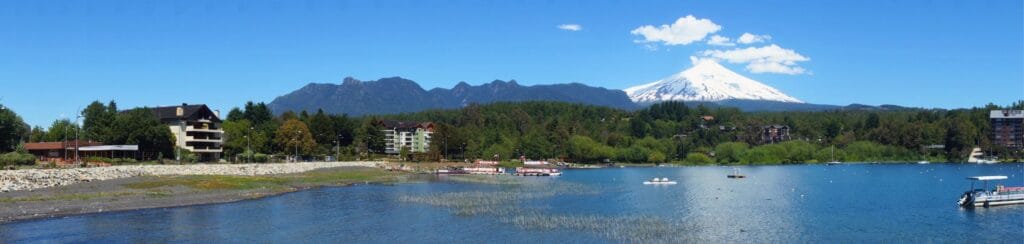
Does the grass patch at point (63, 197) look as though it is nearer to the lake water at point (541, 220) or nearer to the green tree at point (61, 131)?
the lake water at point (541, 220)

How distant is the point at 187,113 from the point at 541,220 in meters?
90.0

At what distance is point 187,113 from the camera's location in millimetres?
120875

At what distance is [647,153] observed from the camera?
194875 millimetres

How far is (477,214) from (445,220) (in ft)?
12.6

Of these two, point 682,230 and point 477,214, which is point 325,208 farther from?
point 682,230

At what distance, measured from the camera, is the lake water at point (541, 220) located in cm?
3897

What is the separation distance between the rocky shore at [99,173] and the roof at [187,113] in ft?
77.8

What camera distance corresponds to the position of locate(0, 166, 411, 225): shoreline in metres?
46.6

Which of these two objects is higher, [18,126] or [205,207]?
[18,126]

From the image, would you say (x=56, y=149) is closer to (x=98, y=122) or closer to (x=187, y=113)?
(x=98, y=122)

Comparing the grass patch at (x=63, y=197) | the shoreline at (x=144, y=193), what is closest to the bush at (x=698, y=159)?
the shoreline at (x=144, y=193)

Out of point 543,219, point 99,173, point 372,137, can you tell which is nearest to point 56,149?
point 99,173

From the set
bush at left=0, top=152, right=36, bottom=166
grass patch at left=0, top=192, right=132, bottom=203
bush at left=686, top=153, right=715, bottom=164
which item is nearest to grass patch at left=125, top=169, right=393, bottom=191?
grass patch at left=0, top=192, right=132, bottom=203

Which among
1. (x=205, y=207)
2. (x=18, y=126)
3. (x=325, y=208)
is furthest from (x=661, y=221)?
(x=18, y=126)
